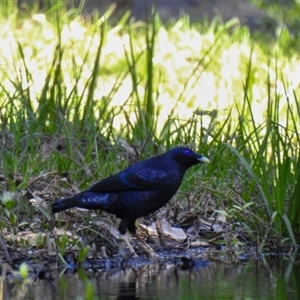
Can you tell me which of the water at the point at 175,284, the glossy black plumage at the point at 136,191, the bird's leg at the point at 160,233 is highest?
the glossy black plumage at the point at 136,191

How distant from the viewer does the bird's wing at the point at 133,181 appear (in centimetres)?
640

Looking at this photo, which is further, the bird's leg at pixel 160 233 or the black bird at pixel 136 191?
the bird's leg at pixel 160 233

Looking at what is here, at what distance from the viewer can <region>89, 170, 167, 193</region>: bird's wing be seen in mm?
6398

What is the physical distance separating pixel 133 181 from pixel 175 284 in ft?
3.63

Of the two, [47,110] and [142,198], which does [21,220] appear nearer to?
[142,198]

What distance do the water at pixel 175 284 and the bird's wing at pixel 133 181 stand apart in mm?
517

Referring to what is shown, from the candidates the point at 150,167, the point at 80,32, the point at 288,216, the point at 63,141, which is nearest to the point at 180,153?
the point at 150,167

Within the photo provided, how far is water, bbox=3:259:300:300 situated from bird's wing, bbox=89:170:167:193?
517 millimetres

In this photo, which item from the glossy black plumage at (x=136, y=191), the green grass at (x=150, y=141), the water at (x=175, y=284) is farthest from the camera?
the green grass at (x=150, y=141)

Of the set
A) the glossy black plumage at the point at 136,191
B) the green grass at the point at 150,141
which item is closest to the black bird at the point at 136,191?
the glossy black plumage at the point at 136,191

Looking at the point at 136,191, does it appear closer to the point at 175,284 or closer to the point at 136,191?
the point at 136,191

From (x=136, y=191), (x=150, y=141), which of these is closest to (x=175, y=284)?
(x=136, y=191)

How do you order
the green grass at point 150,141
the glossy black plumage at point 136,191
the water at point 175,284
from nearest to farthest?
1. the water at point 175,284
2. the glossy black plumage at point 136,191
3. the green grass at point 150,141

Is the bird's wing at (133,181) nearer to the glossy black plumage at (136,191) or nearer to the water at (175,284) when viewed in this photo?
the glossy black plumage at (136,191)
